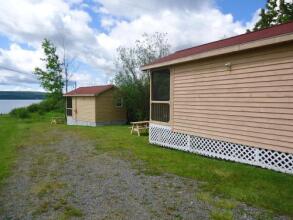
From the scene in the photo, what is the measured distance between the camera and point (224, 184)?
6.10 m

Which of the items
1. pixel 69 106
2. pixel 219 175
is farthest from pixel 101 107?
pixel 219 175

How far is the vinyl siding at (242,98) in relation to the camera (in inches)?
258

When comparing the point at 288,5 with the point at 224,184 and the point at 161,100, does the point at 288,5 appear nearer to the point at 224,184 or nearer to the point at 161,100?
the point at 161,100

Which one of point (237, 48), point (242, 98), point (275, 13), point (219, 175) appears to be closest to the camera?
point (219, 175)

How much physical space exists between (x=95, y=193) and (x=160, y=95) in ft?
20.5

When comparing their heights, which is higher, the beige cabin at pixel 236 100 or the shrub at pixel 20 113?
the beige cabin at pixel 236 100

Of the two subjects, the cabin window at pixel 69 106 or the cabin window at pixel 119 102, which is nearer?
the cabin window at pixel 119 102

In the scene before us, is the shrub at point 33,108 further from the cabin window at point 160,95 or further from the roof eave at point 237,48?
the roof eave at point 237,48

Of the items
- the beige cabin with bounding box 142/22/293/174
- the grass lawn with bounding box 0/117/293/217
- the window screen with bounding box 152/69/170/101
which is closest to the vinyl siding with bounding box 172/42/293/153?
the beige cabin with bounding box 142/22/293/174

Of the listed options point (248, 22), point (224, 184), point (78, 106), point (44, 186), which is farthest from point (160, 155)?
point (248, 22)

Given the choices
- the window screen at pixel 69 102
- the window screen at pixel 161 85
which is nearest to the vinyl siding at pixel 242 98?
the window screen at pixel 161 85

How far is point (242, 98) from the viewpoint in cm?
763

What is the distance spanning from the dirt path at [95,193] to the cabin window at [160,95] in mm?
3308

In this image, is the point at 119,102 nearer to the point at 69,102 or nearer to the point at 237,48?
the point at 69,102
